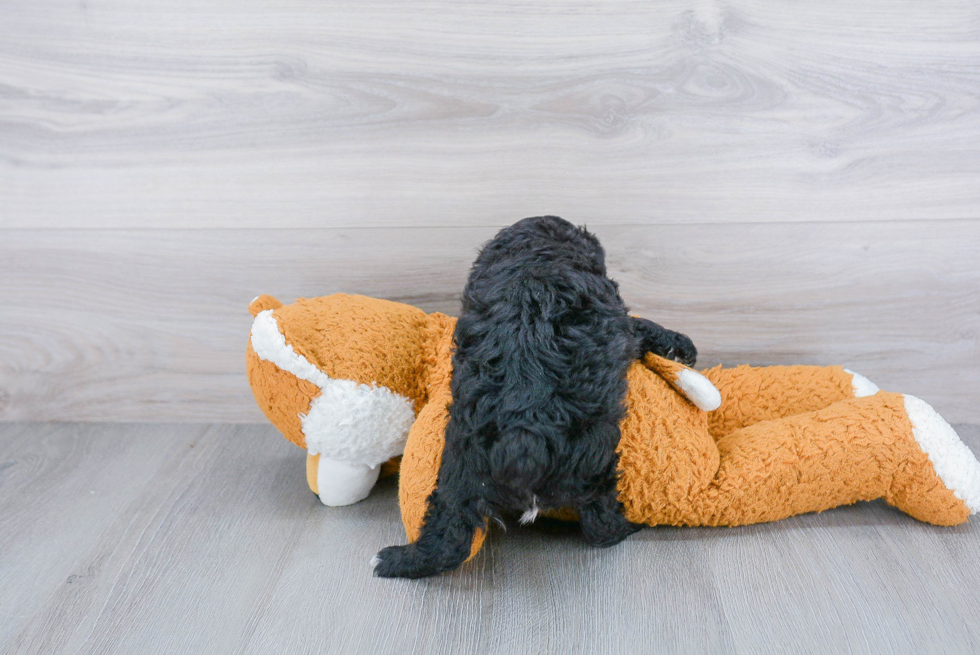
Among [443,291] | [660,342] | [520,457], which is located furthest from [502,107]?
[520,457]

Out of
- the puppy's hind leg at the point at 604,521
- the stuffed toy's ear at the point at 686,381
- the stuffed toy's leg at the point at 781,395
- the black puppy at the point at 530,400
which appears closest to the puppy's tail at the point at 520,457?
the black puppy at the point at 530,400

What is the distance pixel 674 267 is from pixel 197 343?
730 mm

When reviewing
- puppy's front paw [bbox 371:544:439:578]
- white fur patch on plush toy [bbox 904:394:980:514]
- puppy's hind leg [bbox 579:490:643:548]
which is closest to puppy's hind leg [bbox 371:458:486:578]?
puppy's front paw [bbox 371:544:439:578]

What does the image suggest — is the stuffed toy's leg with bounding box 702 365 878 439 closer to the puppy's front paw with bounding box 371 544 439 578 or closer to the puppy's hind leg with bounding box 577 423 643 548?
the puppy's hind leg with bounding box 577 423 643 548

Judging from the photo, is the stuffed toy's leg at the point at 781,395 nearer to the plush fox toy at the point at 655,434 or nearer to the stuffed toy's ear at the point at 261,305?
the plush fox toy at the point at 655,434

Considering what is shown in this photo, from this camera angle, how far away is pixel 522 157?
36.2 inches

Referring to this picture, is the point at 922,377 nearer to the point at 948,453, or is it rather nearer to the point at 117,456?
the point at 948,453

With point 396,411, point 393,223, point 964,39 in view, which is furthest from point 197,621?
point 964,39

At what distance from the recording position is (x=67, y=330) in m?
1.05

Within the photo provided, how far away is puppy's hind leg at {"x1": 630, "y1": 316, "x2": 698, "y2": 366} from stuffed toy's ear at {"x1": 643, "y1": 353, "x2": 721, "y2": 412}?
13 mm

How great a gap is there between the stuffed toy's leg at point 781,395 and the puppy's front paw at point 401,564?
1.34ft

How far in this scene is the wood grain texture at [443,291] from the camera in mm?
934

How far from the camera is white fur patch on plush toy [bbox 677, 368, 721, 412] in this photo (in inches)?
28.8

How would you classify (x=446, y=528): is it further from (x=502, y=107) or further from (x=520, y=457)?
(x=502, y=107)
